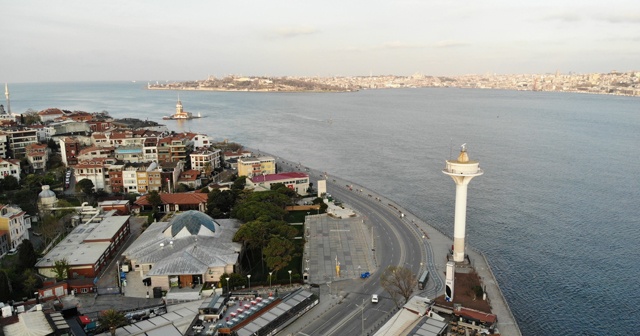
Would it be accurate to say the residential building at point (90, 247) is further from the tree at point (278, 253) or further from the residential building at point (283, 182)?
the residential building at point (283, 182)

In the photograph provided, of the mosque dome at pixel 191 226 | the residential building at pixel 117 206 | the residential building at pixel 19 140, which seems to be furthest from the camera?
the residential building at pixel 19 140

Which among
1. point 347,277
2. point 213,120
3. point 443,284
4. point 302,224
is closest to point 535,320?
point 443,284

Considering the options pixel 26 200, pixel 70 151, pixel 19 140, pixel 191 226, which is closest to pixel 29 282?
pixel 191 226

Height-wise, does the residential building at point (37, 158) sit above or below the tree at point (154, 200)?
above

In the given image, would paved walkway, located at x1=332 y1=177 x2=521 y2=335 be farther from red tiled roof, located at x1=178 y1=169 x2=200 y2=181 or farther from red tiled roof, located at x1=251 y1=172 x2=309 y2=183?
red tiled roof, located at x1=178 y1=169 x2=200 y2=181

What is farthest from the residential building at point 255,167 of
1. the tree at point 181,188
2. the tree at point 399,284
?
the tree at point 399,284

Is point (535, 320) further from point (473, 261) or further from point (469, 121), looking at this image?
point (469, 121)

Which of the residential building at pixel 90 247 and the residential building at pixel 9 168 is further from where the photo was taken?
the residential building at pixel 9 168
